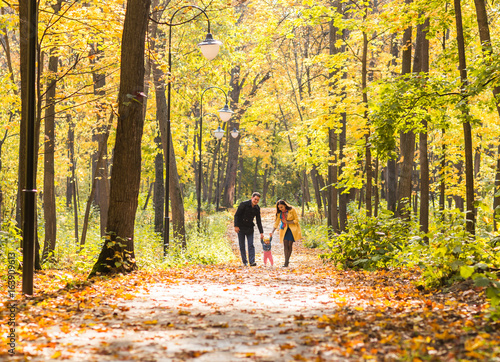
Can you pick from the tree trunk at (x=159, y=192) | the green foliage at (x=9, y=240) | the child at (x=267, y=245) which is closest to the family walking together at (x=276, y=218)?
the child at (x=267, y=245)

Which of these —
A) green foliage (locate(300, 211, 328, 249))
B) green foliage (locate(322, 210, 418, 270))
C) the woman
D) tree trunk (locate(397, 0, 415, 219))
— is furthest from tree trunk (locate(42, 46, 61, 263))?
green foliage (locate(300, 211, 328, 249))

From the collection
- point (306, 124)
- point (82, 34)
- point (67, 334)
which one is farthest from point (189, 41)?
point (67, 334)

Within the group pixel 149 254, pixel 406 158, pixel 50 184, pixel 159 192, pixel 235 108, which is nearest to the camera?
pixel 50 184

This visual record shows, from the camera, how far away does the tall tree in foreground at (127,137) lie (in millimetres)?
8625

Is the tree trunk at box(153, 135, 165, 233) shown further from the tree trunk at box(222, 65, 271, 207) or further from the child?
the tree trunk at box(222, 65, 271, 207)

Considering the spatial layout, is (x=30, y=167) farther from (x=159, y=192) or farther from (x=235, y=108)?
(x=235, y=108)

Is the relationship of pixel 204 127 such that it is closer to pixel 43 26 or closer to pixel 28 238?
pixel 43 26

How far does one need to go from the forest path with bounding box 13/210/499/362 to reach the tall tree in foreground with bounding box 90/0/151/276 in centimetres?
100

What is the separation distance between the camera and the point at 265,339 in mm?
4340

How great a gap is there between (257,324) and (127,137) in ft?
16.1

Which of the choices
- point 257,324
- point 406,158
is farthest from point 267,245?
point 257,324

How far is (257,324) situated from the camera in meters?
5.04

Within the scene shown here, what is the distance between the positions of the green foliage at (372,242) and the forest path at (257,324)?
1.65 meters

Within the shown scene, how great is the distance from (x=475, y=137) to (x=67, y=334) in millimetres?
16664
